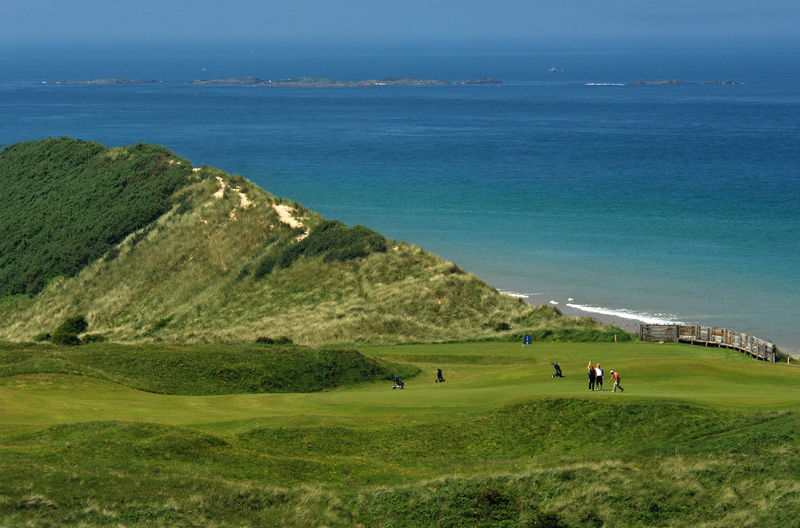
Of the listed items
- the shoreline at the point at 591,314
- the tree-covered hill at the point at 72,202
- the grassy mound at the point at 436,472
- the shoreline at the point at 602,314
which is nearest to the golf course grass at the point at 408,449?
the grassy mound at the point at 436,472

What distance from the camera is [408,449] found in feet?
91.4

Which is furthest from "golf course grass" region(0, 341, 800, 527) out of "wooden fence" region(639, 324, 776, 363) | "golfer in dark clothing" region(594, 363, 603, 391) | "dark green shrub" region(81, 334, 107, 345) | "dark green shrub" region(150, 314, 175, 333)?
→ "dark green shrub" region(150, 314, 175, 333)

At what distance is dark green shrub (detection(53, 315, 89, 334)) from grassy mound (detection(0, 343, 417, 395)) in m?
20.6

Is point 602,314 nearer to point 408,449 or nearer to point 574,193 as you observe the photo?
point 408,449

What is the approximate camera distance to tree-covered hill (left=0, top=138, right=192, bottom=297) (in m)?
78.4

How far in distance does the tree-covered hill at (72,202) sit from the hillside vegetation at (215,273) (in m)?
0.16

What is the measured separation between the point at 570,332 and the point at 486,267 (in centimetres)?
3080

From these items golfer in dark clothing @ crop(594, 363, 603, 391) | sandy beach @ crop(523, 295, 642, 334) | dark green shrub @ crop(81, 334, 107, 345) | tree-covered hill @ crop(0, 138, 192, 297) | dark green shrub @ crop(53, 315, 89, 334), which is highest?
tree-covered hill @ crop(0, 138, 192, 297)

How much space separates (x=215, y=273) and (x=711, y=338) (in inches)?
1400

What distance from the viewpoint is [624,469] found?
2459 cm

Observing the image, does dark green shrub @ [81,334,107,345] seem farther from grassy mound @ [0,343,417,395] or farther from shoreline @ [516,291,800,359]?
shoreline @ [516,291,800,359]

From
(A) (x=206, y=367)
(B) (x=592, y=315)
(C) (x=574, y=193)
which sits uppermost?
(C) (x=574, y=193)

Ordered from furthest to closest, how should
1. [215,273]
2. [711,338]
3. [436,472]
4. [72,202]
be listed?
[72,202] → [215,273] → [711,338] → [436,472]

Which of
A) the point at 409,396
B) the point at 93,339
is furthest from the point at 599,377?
the point at 93,339
